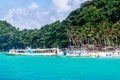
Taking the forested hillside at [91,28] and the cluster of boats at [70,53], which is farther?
the forested hillside at [91,28]

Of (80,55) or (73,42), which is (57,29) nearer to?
(73,42)

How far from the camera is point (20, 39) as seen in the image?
479 ft

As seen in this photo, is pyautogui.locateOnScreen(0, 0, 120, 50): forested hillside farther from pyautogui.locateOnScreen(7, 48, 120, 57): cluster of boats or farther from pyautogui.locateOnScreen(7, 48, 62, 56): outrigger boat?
pyautogui.locateOnScreen(7, 48, 120, 57): cluster of boats

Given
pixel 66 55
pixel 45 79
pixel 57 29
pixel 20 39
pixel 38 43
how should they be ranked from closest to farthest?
1. pixel 45 79
2. pixel 66 55
3. pixel 57 29
4. pixel 38 43
5. pixel 20 39

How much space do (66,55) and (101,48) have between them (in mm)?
9426

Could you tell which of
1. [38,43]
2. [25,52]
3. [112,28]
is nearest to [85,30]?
[112,28]

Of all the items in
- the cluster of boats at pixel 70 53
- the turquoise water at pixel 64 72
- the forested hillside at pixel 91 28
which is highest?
the forested hillside at pixel 91 28

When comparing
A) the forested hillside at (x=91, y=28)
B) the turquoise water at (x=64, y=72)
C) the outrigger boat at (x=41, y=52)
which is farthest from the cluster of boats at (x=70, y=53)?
the turquoise water at (x=64, y=72)

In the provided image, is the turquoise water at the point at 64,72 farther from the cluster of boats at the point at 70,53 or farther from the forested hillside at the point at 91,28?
the forested hillside at the point at 91,28

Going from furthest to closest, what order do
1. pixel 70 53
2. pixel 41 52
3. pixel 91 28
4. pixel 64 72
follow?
A: pixel 41 52 < pixel 91 28 < pixel 70 53 < pixel 64 72

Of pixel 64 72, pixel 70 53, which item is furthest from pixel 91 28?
pixel 64 72

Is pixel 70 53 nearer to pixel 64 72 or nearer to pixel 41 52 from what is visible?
pixel 41 52

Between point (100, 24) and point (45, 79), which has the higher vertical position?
point (100, 24)

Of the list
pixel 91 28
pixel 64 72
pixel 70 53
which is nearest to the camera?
pixel 64 72
